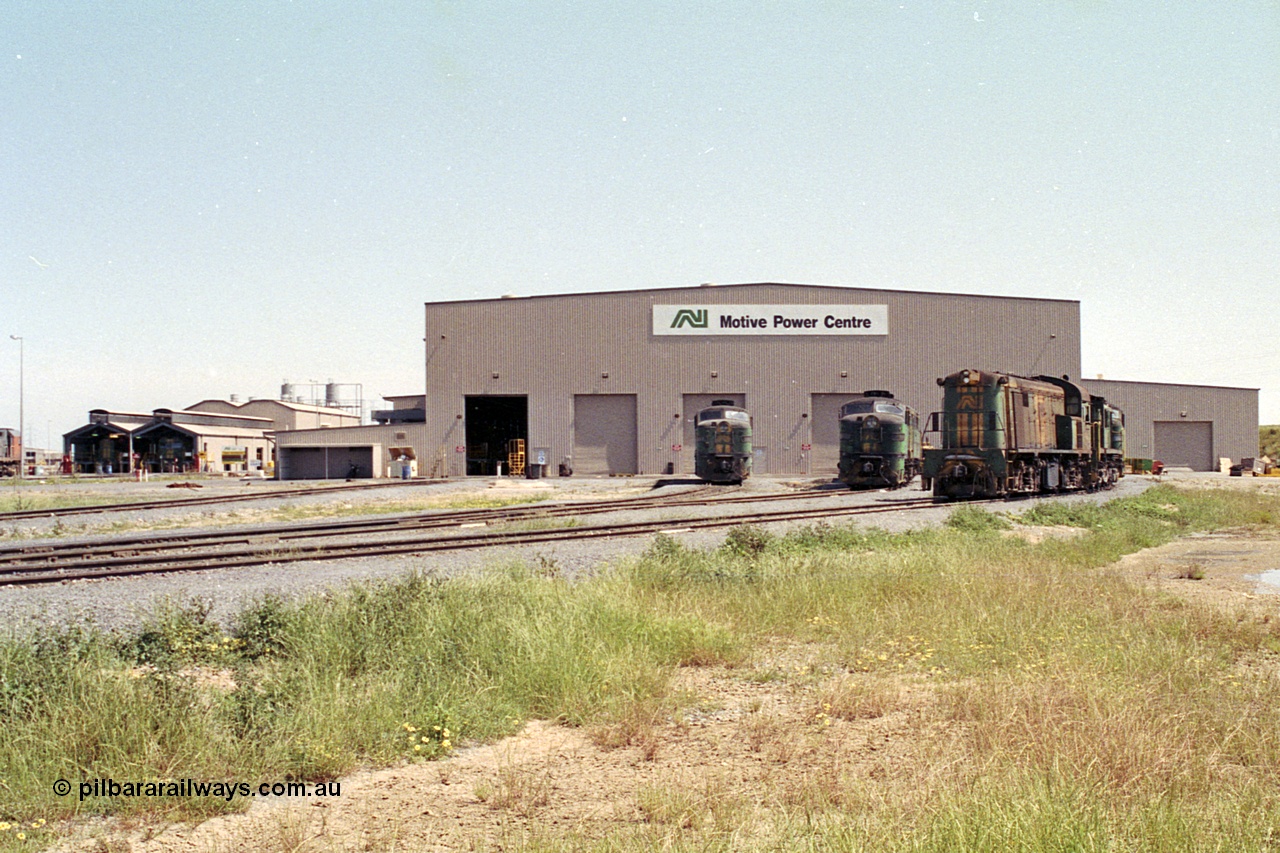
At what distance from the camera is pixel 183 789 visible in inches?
201

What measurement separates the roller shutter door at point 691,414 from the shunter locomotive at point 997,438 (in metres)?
22.1

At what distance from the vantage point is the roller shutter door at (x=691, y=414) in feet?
168

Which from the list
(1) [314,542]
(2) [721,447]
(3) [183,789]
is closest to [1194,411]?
(2) [721,447]

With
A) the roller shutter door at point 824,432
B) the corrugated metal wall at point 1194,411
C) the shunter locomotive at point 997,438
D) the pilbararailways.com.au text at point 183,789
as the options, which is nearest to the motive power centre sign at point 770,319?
the roller shutter door at point 824,432

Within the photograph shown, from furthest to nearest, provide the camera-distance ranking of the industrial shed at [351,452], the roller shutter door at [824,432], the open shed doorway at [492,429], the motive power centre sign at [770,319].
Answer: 1. the open shed doorway at [492,429]
2. the industrial shed at [351,452]
3. the motive power centre sign at [770,319]
4. the roller shutter door at [824,432]

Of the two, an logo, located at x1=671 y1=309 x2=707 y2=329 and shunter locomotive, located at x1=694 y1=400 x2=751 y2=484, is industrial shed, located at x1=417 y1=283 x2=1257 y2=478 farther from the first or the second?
shunter locomotive, located at x1=694 y1=400 x2=751 y2=484

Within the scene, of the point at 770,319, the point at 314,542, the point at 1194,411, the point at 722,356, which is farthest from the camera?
the point at 1194,411

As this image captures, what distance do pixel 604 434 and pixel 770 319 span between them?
1108 cm

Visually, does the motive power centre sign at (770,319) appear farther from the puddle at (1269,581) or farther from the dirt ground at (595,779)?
the dirt ground at (595,779)

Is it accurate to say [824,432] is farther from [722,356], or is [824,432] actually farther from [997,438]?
[997,438]

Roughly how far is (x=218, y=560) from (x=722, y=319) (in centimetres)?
3992

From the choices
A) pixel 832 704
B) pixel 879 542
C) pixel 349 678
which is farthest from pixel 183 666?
pixel 879 542

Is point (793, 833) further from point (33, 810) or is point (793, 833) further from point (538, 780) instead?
point (33, 810)

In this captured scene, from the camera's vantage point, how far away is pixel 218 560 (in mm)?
14570
